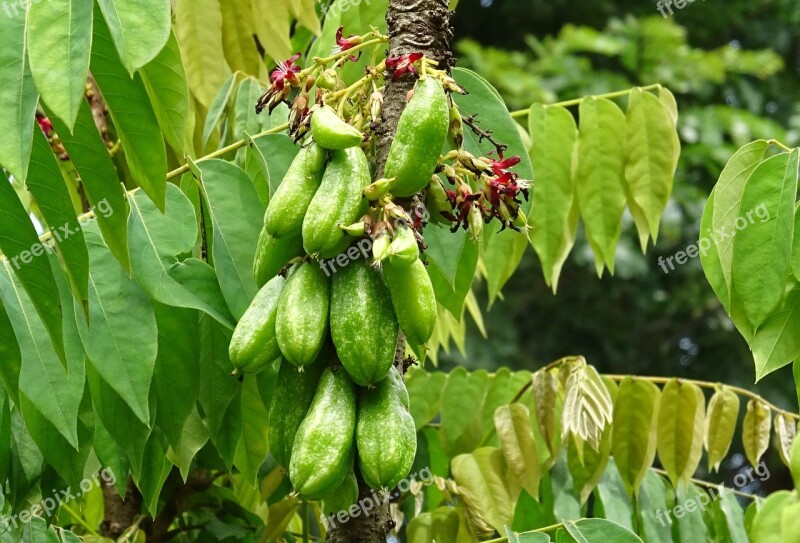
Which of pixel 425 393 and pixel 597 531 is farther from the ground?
pixel 597 531

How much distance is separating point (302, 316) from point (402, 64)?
38 cm

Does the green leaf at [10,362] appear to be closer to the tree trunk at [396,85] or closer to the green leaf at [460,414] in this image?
the tree trunk at [396,85]

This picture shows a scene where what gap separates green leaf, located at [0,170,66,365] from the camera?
4.28ft

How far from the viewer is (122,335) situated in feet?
4.90

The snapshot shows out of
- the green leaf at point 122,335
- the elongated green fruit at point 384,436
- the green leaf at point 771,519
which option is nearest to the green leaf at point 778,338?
the green leaf at point 771,519

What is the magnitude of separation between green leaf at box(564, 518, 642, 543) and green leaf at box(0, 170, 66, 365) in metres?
0.80

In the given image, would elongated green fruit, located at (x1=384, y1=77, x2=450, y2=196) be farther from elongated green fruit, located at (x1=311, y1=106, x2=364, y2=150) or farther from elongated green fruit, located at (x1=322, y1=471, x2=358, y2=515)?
elongated green fruit, located at (x1=322, y1=471, x2=358, y2=515)

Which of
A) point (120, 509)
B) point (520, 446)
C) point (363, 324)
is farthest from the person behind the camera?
point (120, 509)

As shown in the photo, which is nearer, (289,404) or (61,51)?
(61,51)

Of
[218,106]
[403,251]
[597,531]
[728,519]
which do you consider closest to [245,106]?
[218,106]

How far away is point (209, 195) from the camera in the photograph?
164 cm

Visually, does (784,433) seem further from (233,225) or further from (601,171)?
(233,225)

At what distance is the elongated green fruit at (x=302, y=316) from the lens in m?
1.31

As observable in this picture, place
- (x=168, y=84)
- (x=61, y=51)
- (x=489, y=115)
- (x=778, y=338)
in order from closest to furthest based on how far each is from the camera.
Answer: (x=61, y=51) → (x=168, y=84) → (x=778, y=338) → (x=489, y=115)
